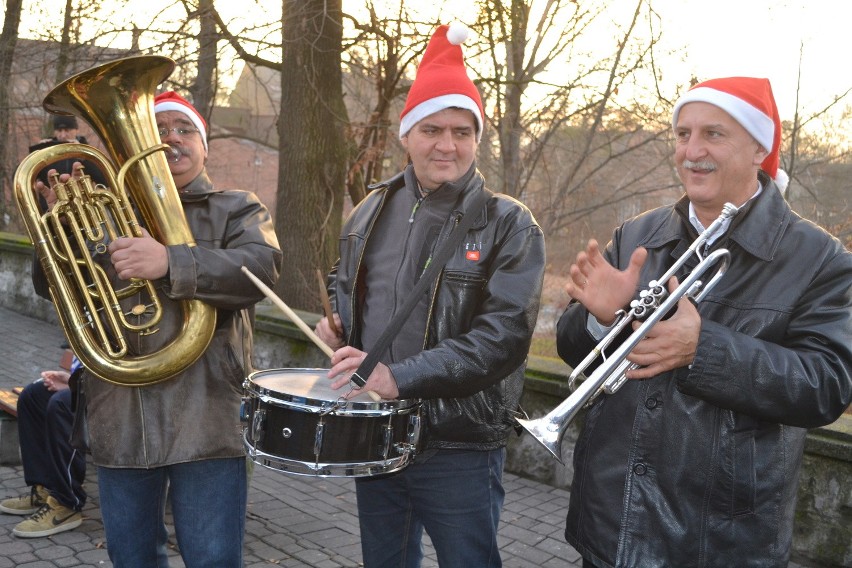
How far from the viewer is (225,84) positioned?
485 inches

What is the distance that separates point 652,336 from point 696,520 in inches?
19.7

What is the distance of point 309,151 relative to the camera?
8.48 meters

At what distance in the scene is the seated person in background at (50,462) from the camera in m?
4.51

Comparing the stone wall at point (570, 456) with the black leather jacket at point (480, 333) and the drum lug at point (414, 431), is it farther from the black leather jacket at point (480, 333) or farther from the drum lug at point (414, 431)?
the drum lug at point (414, 431)

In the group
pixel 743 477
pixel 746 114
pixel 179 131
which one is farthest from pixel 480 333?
pixel 179 131

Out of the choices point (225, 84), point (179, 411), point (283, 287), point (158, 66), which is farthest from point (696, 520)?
point (225, 84)

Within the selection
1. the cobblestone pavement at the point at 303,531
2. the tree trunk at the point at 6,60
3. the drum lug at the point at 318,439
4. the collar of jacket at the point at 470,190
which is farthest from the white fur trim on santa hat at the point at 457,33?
the tree trunk at the point at 6,60

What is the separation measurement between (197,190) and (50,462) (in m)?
2.33

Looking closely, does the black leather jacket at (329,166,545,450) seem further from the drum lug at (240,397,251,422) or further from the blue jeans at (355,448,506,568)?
the drum lug at (240,397,251,422)

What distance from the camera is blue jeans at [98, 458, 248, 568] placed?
2.83 metres

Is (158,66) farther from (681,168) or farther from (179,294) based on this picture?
(681,168)

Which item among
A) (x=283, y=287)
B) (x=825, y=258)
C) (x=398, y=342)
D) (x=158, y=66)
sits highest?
(x=158, y=66)

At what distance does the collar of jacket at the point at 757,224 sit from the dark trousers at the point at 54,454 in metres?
3.57

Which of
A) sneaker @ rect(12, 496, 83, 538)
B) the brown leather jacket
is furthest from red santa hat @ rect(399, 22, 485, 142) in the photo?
sneaker @ rect(12, 496, 83, 538)
